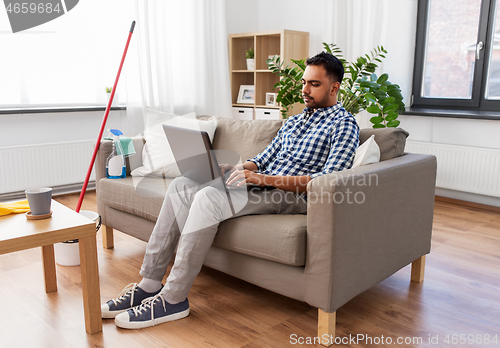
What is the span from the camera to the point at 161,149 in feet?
7.99

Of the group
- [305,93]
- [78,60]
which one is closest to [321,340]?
[305,93]

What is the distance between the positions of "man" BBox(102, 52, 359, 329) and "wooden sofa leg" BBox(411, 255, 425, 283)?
0.64 metres

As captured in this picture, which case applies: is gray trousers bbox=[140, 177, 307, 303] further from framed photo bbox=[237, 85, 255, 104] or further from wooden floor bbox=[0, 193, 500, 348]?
framed photo bbox=[237, 85, 255, 104]

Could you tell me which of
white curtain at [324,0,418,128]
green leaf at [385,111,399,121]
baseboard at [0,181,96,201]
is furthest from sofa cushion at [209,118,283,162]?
baseboard at [0,181,96,201]

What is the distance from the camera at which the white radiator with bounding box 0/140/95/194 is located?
333cm

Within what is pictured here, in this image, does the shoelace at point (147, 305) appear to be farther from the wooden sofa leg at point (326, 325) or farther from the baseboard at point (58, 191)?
the baseboard at point (58, 191)

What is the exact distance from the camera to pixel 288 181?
174 cm

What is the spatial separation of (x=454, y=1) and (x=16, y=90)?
3560 mm

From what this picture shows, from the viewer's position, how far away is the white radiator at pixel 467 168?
3.18 meters

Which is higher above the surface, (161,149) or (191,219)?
(161,149)

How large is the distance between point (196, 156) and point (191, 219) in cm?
24

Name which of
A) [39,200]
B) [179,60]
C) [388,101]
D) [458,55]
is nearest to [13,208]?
[39,200]

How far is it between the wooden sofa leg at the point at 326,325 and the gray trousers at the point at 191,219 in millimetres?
426

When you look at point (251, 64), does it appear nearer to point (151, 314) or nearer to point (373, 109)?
point (373, 109)
